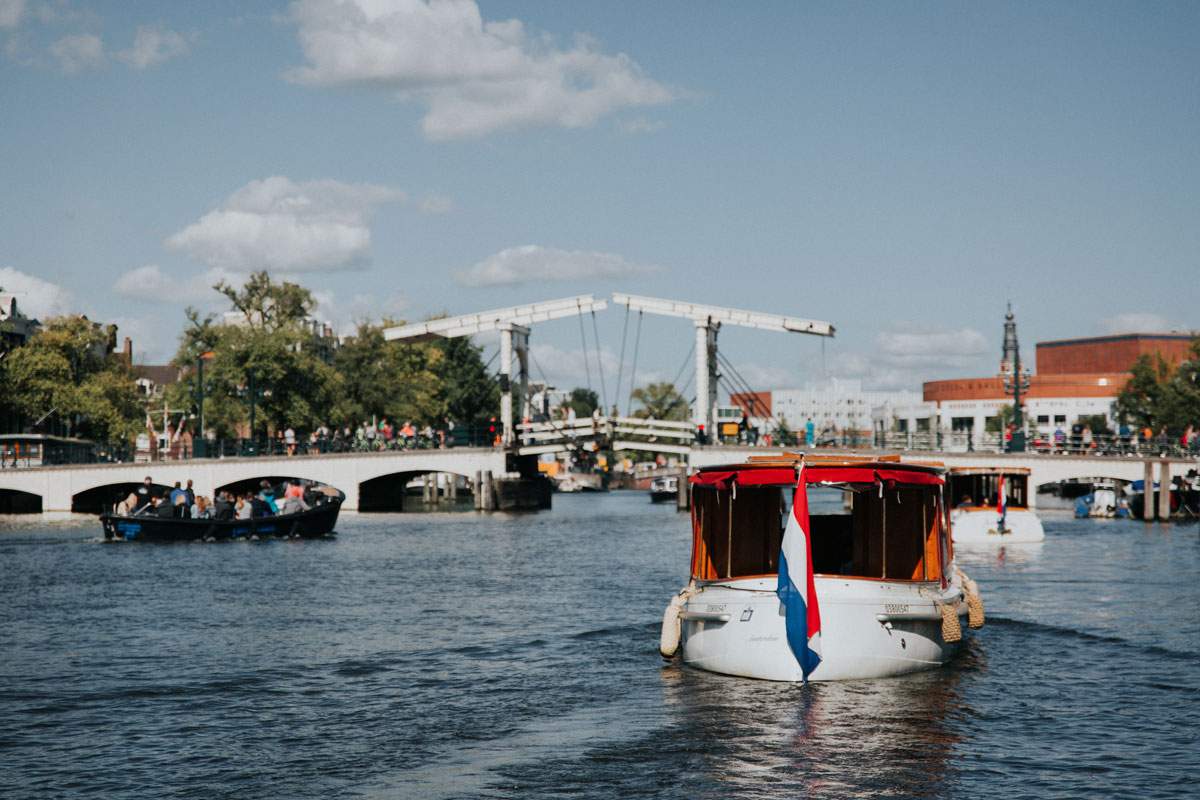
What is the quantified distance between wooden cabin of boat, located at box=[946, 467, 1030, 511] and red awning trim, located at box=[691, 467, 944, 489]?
1158 inches

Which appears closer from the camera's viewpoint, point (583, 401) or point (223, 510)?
point (223, 510)

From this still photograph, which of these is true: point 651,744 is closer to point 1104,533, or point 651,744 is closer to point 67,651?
point 67,651

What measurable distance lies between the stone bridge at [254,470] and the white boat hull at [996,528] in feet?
98.4

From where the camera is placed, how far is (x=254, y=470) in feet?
238

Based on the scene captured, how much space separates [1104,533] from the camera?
52031 mm

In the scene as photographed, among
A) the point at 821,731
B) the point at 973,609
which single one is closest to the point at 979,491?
the point at 973,609

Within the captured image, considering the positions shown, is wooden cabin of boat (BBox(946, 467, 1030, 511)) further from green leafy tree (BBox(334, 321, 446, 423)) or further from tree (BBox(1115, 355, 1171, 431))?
green leafy tree (BBox(334, 321, 446, 423))

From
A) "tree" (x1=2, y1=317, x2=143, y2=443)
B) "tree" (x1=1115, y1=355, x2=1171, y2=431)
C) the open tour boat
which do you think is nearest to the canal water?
the open tour boat

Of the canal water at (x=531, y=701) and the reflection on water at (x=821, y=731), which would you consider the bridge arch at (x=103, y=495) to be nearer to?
the canal water at (x=531, y=701)

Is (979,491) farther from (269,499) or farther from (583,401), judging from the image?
(583,401)

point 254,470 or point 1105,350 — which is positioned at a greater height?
point 1105,350

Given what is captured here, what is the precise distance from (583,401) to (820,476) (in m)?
169

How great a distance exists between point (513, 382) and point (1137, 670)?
55755 millimetres

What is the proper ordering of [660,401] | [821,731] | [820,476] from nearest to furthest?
1. [821,731]
2. [820,476]
3. [660,401]
